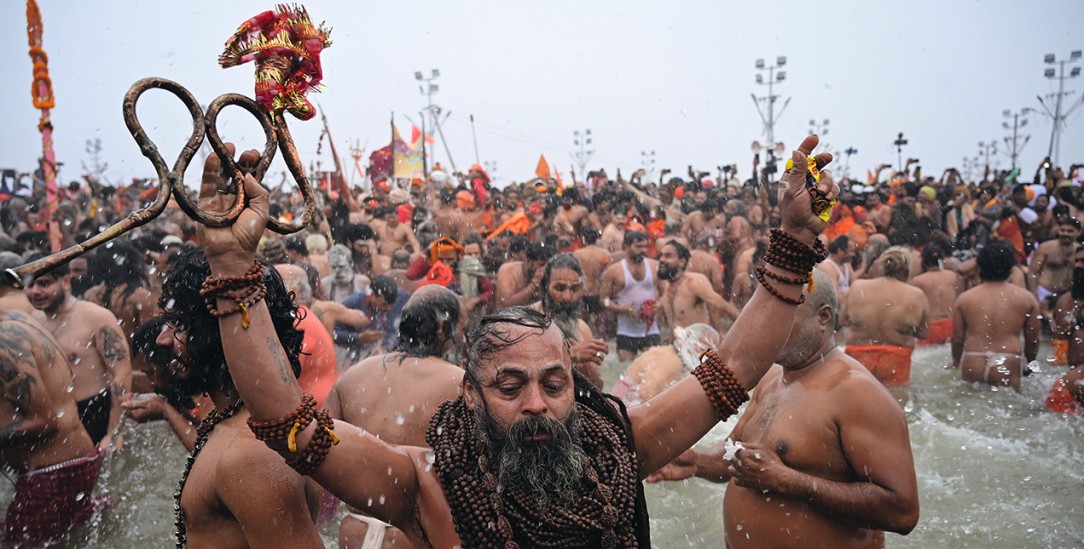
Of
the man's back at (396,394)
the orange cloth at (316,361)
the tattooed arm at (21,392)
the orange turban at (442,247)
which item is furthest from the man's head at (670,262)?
the tattooed arm at (21,392)

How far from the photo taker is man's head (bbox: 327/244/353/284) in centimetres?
867

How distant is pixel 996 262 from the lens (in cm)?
745

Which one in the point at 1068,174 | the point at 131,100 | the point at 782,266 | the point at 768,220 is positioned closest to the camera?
the point at 131,100

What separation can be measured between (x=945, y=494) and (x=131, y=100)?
244 inches

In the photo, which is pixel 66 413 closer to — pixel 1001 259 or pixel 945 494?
pixel 945 494

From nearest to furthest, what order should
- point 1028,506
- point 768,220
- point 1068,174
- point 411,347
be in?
point 411,347 → point 1028,506 → point 768,220 → point 1068,174

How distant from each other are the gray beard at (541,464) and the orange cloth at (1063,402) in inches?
248

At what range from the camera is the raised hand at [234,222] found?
179 centimetres

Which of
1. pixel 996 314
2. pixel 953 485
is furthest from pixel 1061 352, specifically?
pixel 953 485

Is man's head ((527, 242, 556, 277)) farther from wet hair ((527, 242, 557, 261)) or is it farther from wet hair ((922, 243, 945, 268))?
wet hair ((922, 243, 945, 268))

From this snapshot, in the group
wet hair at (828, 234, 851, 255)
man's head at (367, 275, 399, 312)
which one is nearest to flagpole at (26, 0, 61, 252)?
man's head at (367, 275, 399, 312)

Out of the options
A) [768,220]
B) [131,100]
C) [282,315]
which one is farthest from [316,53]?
[768,220]

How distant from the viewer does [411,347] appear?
4086mm

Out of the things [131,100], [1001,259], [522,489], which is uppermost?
[131,100]
